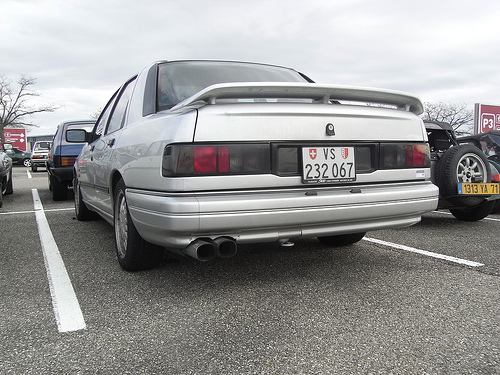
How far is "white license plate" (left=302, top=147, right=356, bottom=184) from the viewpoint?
7.95ft

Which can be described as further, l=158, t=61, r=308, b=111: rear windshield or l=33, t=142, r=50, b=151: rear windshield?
l=33, t=142, r=50, b=151: rear windshield

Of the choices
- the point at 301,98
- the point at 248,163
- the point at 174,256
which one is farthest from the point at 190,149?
the point at 174,256

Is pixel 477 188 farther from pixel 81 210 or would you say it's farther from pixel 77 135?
pixel 81 210

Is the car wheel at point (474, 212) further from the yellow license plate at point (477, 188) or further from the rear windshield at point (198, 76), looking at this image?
the rear windshield at point (198, 76)

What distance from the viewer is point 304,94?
251 cm

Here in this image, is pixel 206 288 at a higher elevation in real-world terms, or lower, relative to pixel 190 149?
lower

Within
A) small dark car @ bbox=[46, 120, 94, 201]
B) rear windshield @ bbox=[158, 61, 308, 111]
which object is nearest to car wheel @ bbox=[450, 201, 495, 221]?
rear windshield @ bbox=[158, 61, 308, 111]

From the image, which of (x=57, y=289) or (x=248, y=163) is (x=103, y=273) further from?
(x=248, y=163)

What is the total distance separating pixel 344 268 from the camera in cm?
307

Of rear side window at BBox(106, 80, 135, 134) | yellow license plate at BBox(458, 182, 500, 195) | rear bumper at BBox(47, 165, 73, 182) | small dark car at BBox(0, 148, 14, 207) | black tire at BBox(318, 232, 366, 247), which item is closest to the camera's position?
rear side window at BBox(106, 80, 135, 134)

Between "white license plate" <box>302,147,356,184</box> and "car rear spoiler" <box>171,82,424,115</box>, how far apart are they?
332 mm

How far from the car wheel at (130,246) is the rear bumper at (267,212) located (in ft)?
0.76

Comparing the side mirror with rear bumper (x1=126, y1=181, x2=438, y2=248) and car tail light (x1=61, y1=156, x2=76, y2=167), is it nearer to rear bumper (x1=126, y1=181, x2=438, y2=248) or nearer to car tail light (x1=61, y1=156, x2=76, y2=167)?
rear bumper (x1=126, y1=181, x2=438, y2=248)

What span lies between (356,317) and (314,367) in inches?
22.2
